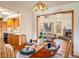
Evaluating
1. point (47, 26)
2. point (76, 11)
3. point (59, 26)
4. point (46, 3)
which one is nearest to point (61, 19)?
point (59, 26)

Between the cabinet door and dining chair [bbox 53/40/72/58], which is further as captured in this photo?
the cabinet door

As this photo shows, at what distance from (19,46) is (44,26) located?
1.81 ft

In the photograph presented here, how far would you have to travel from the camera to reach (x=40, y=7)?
1829 mm

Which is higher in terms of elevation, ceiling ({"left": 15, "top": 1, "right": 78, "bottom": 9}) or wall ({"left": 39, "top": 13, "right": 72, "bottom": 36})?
ceiling ({"left": 15, "top": 1, "right": 78, "bottom": 9})

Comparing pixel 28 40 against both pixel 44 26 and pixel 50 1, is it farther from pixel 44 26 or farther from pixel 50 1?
pixel 50 1

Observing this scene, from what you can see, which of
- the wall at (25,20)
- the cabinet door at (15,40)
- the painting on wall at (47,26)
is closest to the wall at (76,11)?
the painting on wall at (47,26)

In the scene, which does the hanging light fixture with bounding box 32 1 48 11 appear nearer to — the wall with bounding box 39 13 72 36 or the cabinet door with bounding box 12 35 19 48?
the wall with bounding box 39 13 72 36

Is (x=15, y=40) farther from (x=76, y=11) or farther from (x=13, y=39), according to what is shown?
(x=76, y=11)

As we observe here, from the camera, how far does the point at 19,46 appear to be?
194cm

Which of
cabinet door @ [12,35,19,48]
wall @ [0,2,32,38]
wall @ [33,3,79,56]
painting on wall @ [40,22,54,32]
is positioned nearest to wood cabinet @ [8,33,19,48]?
cabinet door @ [12,35,19,48]

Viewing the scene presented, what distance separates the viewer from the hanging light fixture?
5.94ft

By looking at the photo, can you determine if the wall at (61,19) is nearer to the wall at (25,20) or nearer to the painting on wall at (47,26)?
the painting on wall at (47,26)

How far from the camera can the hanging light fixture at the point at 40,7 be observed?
1810mm

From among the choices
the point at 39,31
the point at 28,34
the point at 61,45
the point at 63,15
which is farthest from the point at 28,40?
the point at 63,15
